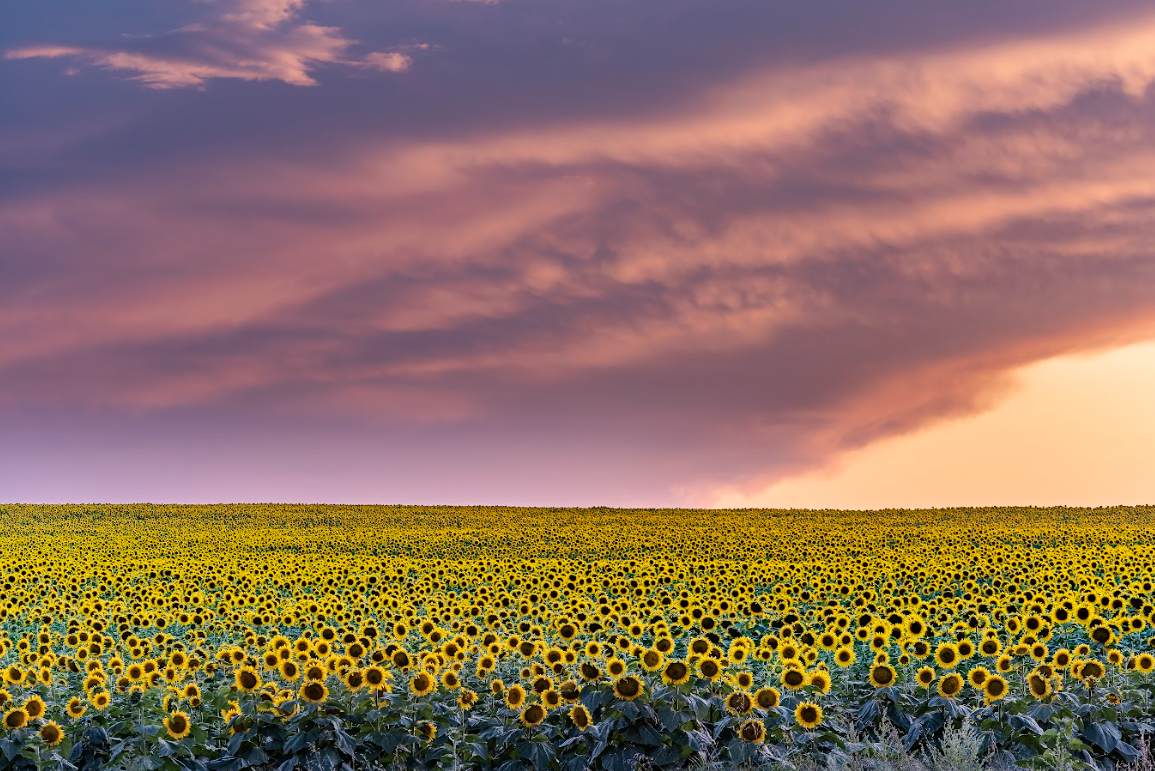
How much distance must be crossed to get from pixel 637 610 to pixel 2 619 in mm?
13292

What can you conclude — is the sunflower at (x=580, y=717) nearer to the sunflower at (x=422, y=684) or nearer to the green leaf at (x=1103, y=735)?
the sunflower at (x=422, y=684)

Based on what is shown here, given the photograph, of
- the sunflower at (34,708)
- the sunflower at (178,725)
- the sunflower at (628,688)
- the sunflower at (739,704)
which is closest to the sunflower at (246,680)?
the sunflower at (178,725)

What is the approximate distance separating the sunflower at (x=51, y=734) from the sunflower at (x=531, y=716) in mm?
4826

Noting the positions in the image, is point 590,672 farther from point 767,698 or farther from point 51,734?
point 51,734

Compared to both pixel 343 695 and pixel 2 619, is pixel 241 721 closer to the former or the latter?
pixel 343 695

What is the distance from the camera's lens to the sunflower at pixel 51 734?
1141 centimetres

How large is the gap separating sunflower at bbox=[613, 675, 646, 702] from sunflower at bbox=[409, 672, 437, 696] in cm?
203

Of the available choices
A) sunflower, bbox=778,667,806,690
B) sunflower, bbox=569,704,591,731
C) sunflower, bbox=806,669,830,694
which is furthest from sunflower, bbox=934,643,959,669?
sunflower, bbox=569,704,591,731

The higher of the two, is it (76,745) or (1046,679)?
(1046,679)

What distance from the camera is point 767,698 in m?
11.6

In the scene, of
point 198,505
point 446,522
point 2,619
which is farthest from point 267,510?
point 2,619

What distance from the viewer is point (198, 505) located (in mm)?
72875

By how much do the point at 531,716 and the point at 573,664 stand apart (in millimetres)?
3947

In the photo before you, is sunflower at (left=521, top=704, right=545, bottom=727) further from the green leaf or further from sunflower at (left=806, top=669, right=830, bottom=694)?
the green leaf
